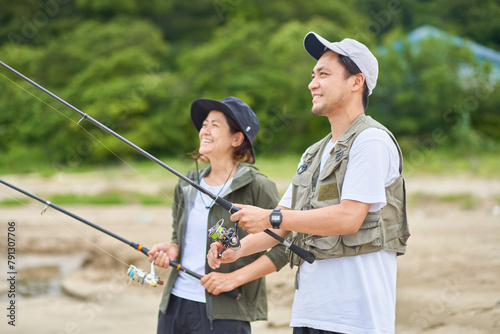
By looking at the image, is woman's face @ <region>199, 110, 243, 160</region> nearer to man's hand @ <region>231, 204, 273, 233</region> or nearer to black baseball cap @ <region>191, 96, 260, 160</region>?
black baseball cap @ <region>191, 96, 260, 160</region>

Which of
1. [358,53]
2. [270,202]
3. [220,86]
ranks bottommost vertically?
[270,202]

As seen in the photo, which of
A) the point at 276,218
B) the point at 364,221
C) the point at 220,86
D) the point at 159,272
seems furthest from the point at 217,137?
the point at 220,86

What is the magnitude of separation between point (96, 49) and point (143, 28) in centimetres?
228

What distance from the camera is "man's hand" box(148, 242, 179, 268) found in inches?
96.0

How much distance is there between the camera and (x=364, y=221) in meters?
1.82

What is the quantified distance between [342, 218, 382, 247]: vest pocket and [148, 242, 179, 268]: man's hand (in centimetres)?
90

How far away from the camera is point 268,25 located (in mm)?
25281

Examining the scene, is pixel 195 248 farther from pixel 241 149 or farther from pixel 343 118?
pixel 343 118

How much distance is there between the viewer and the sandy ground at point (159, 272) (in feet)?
16.3

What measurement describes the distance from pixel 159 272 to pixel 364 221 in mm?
5213

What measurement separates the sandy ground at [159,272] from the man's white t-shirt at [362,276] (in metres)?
1.03

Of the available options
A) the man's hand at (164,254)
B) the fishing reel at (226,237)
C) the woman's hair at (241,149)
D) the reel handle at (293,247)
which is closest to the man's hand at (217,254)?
the fishing reel at (226,237)

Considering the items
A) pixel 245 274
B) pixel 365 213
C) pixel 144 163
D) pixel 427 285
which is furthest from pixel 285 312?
pixel 144 163

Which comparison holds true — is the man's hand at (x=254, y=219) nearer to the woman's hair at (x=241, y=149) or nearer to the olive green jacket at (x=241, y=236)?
the olive green jacket at (x=241, y=236)
